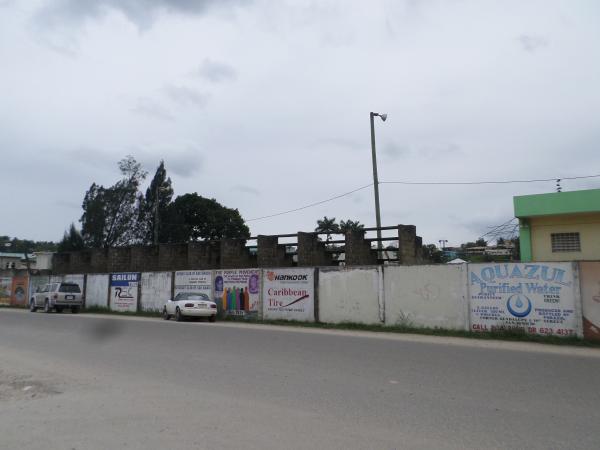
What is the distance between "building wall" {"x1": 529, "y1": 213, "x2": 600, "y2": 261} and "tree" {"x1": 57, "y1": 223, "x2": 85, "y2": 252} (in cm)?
4966

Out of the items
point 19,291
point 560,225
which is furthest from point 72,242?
point 560,225

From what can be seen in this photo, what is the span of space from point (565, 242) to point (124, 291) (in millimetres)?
24970

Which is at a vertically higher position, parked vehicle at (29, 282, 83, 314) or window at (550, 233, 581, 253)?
window at (550, 233, 581, 253)

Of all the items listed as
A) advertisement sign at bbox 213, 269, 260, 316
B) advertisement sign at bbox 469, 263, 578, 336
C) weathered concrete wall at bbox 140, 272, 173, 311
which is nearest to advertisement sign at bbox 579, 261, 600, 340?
advertisement sign at bbox 469, 263, 578, 336

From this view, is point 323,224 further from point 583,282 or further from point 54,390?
point 54,390

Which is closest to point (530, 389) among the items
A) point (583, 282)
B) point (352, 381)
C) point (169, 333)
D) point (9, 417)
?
point (352, 381)

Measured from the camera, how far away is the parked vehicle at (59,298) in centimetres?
2966

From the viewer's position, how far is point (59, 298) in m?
29.7

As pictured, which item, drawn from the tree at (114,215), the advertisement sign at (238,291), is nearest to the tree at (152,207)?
the tree at (114,215)

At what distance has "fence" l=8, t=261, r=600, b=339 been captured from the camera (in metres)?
15.0

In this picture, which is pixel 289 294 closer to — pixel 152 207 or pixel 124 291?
pixel 124 291

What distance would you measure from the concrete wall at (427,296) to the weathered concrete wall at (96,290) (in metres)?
21.3

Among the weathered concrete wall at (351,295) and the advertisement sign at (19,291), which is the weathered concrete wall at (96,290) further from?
the weathered concrete wall at (351,295)

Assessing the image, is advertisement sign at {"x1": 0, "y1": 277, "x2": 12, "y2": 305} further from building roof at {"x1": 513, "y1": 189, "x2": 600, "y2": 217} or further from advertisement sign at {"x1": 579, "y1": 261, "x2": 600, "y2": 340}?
advertisement sign at {"x1": 579, "y1": 261, "x2": 600, "y2": 340}
